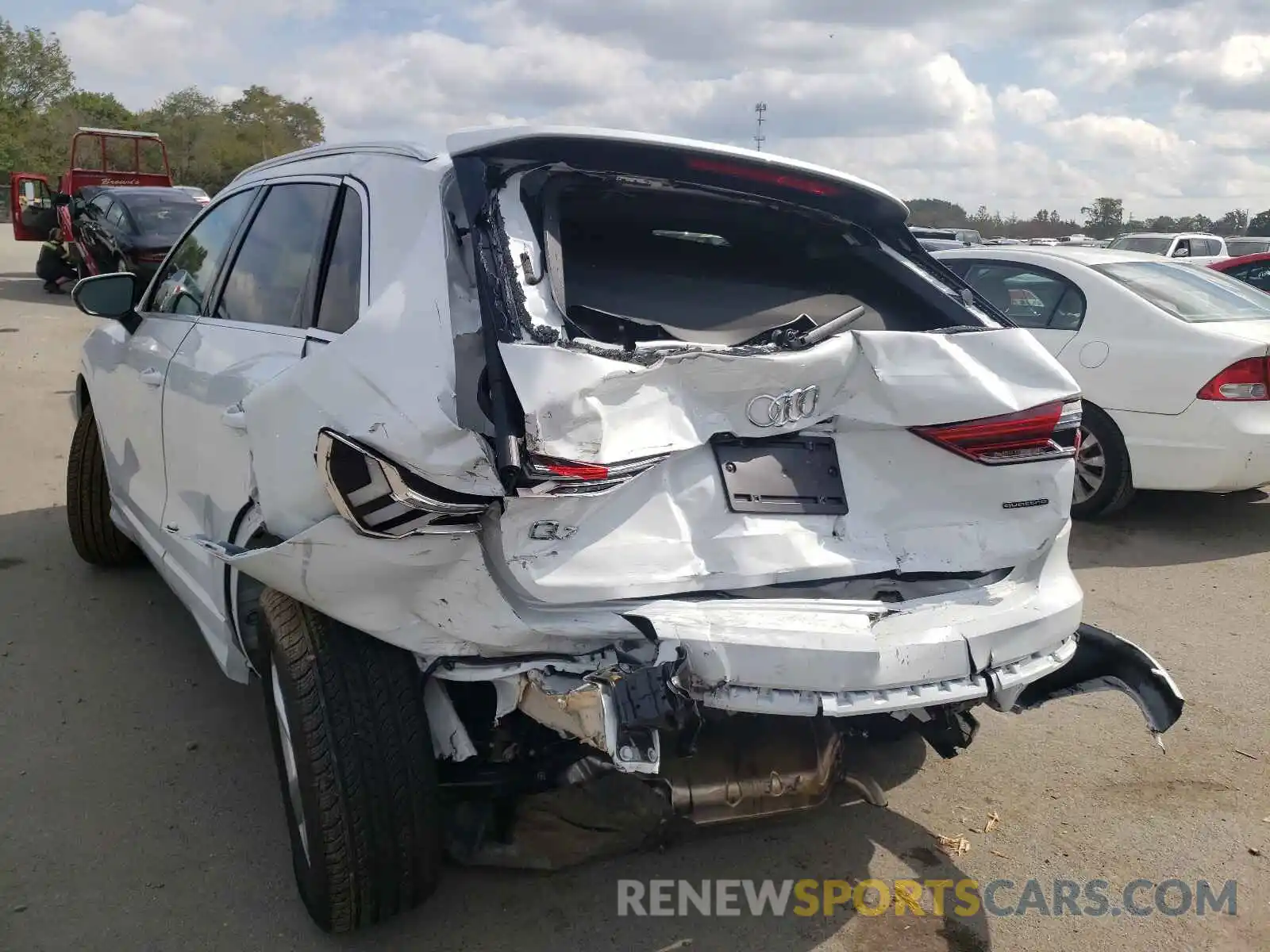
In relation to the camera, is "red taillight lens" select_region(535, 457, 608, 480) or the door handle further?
the door handle

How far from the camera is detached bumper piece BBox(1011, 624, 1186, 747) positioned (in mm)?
2689

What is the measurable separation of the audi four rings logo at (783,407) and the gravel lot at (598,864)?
130cm

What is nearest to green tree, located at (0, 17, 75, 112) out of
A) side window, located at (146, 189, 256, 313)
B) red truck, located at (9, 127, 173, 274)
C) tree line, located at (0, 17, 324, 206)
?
tree line, located at (0, 17, 324, 206)

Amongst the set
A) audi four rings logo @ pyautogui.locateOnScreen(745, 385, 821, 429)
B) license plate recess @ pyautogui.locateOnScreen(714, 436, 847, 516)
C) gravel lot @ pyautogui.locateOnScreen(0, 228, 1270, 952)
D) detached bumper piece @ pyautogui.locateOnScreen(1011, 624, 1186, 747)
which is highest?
audi four rings logo @ pyautogui.locateOnScreen(745, 385, 821, 429)

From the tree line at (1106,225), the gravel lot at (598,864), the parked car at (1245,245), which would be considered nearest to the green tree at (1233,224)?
the tree line at (1106,225)

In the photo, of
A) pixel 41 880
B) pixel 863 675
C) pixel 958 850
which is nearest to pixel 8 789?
pixel 41 880

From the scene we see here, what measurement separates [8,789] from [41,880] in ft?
1.84

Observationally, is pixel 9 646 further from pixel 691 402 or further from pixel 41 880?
pixel 691 402

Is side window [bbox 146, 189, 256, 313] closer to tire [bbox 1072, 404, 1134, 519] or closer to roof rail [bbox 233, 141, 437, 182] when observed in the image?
roof rail [bbox 233, 141, 437, 182]

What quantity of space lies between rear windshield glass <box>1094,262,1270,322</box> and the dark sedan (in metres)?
10.7

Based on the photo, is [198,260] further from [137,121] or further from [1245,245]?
[137,121]

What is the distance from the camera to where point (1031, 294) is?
6828 mm

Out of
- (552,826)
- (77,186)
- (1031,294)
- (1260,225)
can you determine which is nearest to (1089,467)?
(1031,294)

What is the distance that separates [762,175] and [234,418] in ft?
5.10
